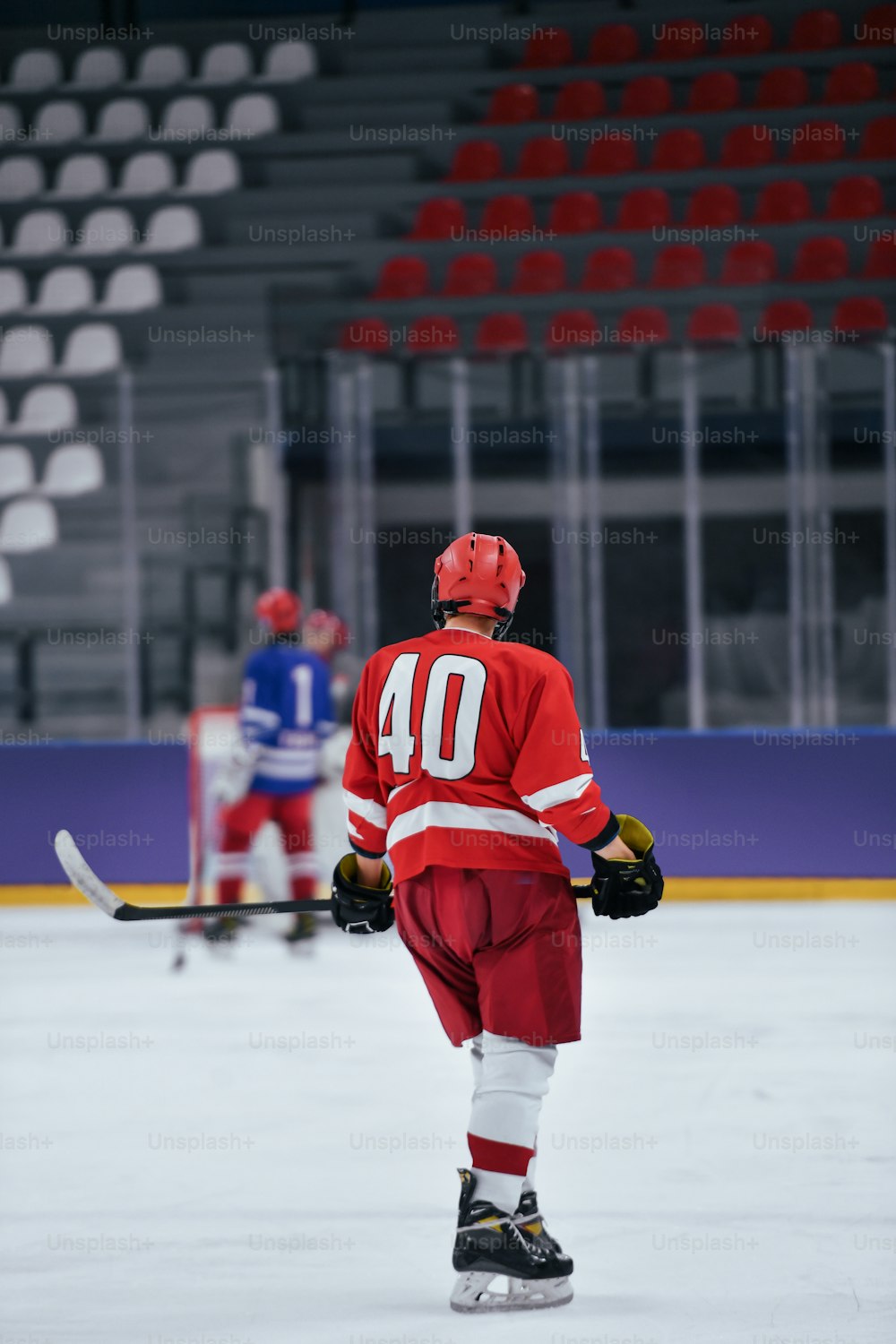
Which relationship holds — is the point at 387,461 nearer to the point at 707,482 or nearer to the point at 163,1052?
the point at 707,482

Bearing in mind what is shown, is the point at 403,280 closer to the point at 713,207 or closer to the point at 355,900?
the point at 713,207

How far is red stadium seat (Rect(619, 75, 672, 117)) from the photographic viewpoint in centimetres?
1345

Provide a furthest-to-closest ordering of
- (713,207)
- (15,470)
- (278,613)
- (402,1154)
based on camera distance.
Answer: (713,207) → (15,470) → (278,613) → (402,1154)

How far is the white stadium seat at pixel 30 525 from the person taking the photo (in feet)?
36.8

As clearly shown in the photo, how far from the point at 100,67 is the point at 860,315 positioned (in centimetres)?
784

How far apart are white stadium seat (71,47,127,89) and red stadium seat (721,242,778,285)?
6143mm

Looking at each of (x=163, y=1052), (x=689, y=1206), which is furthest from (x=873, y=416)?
(x=689, y=1206)

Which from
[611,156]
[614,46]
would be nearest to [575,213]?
[611,156]

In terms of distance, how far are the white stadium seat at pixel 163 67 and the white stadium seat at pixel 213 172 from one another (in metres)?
1.36

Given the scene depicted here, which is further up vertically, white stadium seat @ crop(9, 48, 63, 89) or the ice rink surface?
white stadium seat @ crop(9, 48, 63, 89)

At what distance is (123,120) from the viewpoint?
47.2 ft

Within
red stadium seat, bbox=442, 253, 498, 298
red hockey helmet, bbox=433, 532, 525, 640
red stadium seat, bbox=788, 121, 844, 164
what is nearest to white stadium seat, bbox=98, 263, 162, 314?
red stadium seat, bbox=442, 253, 498, 298

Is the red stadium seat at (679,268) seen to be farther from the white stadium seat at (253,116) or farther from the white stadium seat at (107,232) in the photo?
the white stadium seat at (107,232)

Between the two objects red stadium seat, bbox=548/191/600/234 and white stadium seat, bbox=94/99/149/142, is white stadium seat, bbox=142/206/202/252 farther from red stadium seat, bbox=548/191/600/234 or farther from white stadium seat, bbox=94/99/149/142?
red stadium seat, bbox=548/191/600/234
